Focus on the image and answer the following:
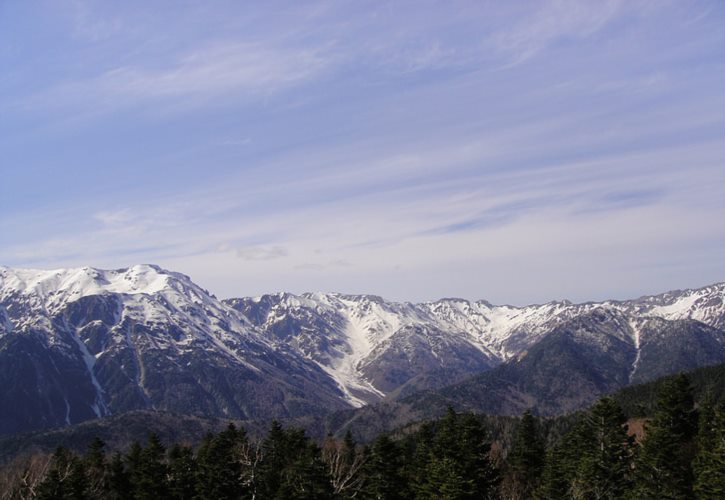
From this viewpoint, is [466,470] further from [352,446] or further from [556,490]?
[352,446]

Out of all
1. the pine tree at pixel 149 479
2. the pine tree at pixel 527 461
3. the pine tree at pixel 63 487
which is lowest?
the pine tree at pixel 527 461

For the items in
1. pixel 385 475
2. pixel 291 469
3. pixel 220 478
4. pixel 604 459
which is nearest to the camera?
pixel 604 459

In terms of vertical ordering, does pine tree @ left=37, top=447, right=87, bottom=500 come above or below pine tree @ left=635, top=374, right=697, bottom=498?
above

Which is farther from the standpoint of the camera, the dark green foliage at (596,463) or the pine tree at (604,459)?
the dark green foliage at (596,463)

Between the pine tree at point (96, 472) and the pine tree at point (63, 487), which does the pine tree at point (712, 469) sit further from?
the pine tree at point (96, 472)

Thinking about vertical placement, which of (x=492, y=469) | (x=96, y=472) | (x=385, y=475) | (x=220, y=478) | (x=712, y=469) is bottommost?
(x=96, y=472)

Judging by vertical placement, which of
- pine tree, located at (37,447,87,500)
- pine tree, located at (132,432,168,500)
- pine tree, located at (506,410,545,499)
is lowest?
pine tree, located at (506,410,545,499)

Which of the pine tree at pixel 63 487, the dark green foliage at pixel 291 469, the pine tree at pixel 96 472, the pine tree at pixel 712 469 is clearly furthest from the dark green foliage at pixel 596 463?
the pine tree at pixel 96 472

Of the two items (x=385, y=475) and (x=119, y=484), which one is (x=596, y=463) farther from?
(x=119, y=484)

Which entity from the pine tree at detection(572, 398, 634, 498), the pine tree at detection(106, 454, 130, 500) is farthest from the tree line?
the pine tree at detection(106, 454, 130, 500)

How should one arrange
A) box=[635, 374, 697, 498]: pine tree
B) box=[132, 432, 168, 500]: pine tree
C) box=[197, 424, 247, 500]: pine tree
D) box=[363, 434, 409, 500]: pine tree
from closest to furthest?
box=[635, 374, 697, 498]: pine tree, box=[363, 434, 409, 500]: pine tree, box=[197, 424, 247, 500]: pine tree, box=[132, 432, 168, 500]: pine tree

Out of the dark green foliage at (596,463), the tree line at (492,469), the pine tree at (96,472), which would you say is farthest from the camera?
the pine tree at (96,472)

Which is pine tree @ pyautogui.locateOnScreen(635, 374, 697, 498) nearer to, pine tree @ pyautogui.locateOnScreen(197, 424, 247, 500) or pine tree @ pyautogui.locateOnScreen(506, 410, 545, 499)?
pine tree @ pyautogui.locateOnScreen(506, 410, 545, 499)

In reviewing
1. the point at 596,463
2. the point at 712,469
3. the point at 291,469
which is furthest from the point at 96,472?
the point at 712,469
